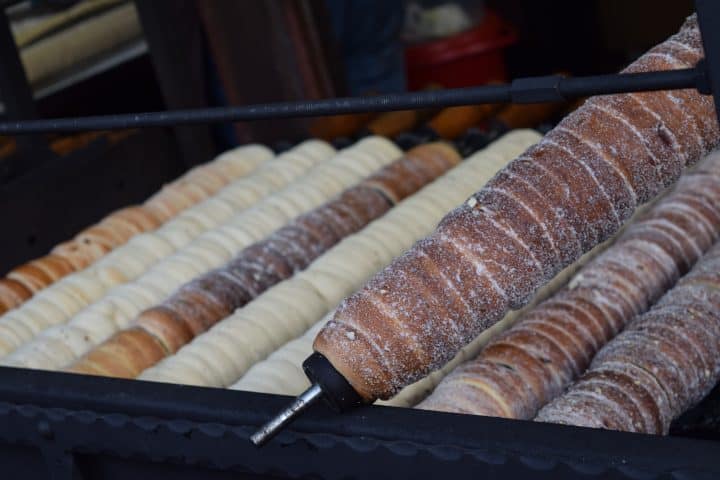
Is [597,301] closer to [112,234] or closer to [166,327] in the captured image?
[166,327]

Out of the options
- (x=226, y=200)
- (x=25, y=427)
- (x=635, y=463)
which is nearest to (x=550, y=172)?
(x=635, y=463)

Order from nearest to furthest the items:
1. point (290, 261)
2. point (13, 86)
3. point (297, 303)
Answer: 1. point (297, 303)
2. point (290, 261)
3. point (13, 86)

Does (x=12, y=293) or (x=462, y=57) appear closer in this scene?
(x=12, y=293)

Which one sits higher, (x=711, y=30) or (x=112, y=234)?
(x=711, y=30)

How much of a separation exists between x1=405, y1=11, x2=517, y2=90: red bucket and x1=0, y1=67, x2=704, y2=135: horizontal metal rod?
3.56 metres

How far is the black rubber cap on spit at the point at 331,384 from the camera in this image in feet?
4.41

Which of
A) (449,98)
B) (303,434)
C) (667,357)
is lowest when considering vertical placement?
(667,357)

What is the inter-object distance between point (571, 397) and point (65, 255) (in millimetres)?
1546

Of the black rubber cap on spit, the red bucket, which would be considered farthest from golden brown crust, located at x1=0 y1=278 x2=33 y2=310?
the red bucket

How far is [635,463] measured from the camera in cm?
118

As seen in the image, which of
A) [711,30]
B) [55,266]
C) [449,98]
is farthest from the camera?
[55,266]

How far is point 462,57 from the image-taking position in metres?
4.93

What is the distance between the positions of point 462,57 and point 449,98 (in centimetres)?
384

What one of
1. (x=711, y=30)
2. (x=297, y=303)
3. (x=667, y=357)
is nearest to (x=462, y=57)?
(x=297, y=303)
